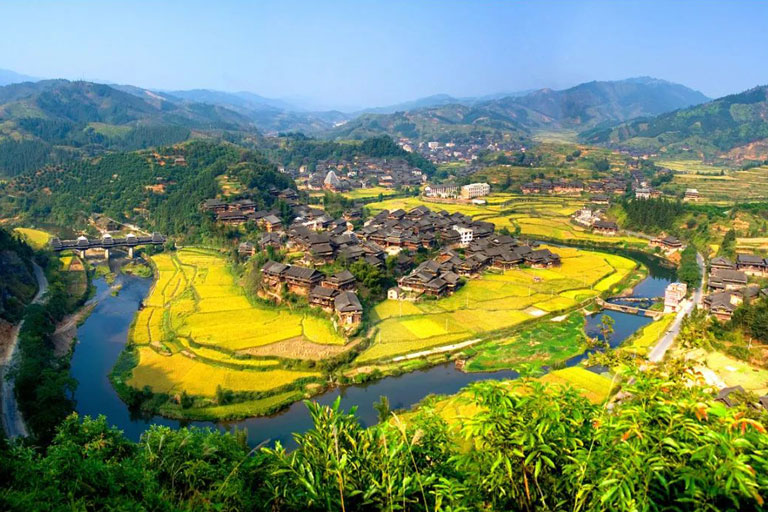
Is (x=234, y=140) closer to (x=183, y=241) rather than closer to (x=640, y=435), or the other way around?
(x=183, y=241)

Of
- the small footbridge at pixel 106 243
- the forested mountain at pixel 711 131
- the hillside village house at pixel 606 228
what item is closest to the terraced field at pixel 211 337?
the small footbridge at pixel 106 243

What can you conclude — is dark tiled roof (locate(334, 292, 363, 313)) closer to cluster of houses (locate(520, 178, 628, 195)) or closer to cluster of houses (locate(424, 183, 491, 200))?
cluster of houses (locate(424, 183, 491, 200))

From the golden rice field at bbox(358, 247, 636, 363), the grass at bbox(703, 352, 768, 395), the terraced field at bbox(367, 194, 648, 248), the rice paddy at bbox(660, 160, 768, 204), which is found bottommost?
the terraced field at bbox(367, 194, 648, 248)

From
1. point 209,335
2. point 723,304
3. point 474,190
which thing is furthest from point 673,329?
point 474,190

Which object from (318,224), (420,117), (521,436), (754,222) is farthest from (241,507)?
(420,117)

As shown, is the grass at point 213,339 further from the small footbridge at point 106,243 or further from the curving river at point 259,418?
the small footbridge at point 106,243

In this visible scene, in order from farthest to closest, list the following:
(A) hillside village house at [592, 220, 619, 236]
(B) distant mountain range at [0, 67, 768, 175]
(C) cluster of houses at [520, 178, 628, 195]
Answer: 1. (B) distant mountain range at [0, 67, 768, 175]
2. (C) cluster of houses at [520, 178, 628, 195]
3. (A) hillside village house at [592, 220, 619, 236]

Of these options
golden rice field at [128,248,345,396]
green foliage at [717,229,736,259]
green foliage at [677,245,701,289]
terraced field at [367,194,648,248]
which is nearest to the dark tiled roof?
golden rice field at [128,248,345,396]
